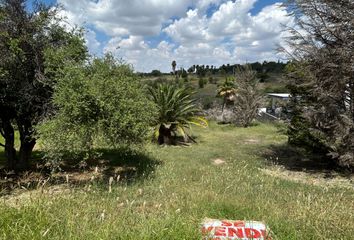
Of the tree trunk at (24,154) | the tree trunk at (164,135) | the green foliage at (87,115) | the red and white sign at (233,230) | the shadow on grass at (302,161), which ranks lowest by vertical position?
the shadow on grass at (302,161)

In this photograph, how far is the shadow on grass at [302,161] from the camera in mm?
9617

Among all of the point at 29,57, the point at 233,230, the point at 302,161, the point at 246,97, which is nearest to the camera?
the point at 233,230

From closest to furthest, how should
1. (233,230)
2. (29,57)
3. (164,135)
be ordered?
(233,230), (29,57), (164,135)

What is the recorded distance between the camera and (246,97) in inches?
901

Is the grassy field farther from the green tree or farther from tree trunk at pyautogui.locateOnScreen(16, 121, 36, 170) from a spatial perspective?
the green tree

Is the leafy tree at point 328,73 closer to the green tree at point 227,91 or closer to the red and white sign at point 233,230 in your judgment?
the red and white sign at point 233,230

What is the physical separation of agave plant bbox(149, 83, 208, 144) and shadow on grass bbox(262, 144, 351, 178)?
3.54 meters

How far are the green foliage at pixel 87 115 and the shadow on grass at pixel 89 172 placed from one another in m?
0.55

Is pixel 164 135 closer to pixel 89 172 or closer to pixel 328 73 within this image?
pixel 89 172

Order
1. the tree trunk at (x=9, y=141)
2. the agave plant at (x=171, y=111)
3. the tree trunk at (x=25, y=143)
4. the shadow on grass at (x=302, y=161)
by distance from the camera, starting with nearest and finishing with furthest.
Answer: the tree trunk at (x=25, y=143)
the tree trunk at (x=9, y=141)
the shadow on grass at (x=302, y=161)
the agave plant at (x=171, y=111)

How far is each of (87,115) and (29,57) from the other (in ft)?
7.25

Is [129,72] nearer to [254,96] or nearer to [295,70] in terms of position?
[295,70]

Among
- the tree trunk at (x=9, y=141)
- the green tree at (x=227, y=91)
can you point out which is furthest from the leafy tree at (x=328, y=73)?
the green tree at (x=227, y=91)

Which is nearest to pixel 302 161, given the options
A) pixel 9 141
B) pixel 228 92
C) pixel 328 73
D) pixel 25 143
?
pixel 328 73
